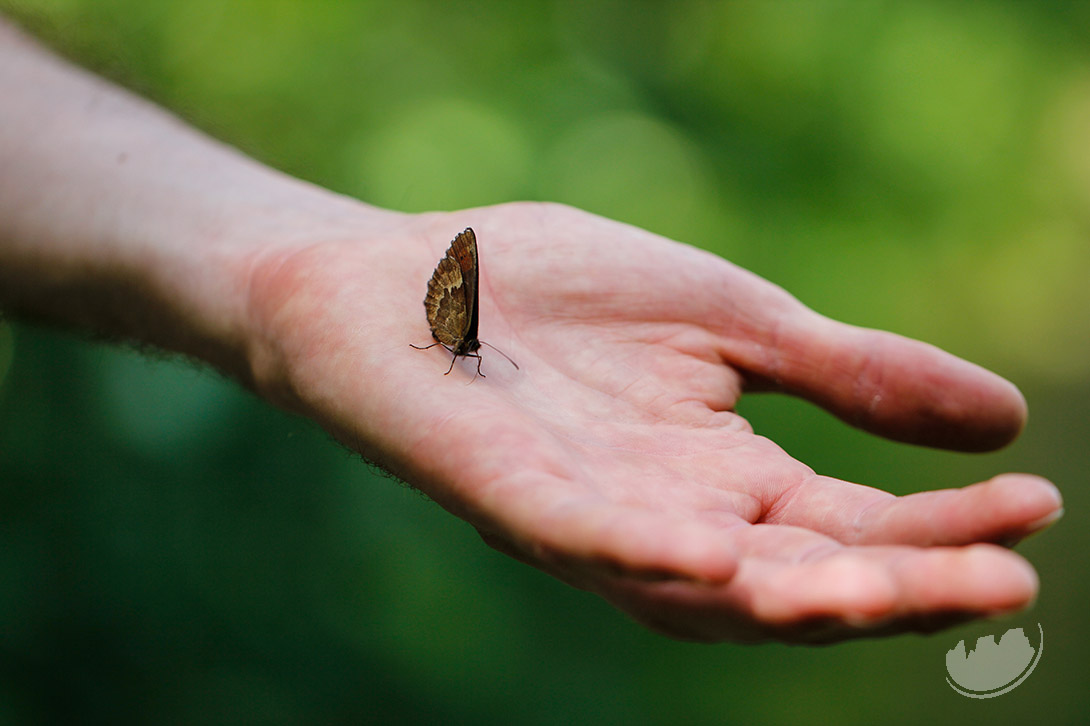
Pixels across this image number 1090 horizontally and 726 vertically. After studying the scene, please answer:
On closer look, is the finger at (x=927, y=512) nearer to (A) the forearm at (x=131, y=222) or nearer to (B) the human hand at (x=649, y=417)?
(B) the human hand at (x=649, y=417)

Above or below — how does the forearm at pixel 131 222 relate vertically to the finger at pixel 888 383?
below

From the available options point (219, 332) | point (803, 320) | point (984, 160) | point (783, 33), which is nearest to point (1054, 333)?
point (984, 160)

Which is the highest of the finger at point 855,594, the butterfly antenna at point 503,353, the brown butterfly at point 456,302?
the brown butterfly at point 456,302

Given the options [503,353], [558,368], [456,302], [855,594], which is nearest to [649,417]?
[558,368]

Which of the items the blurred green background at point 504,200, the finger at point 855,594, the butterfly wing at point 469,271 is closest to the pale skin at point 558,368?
the finger at point 855,594

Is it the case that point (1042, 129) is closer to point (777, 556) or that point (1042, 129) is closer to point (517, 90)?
point (517, 90)

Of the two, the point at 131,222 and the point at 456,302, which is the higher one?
the point at 456,302

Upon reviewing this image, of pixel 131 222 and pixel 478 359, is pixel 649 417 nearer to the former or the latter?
pixel 478 359
